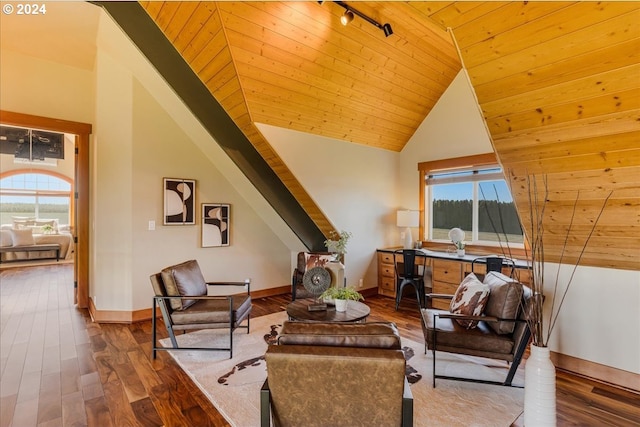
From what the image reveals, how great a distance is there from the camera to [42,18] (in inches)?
131

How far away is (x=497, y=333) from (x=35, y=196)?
41.8 feet

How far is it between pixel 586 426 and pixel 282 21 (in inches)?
154

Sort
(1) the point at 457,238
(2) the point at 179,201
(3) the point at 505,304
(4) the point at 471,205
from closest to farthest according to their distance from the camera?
(3) the point at 505,304, (2) the point at 179,201, (1) the point at 457,238, (4) the point at 471,205

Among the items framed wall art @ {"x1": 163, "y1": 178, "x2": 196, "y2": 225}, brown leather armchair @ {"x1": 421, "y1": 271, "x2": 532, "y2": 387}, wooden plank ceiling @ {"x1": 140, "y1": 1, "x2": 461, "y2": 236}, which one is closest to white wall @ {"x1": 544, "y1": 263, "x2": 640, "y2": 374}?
brown leather armchair @ {"x1": 421, "y1": 271, "x2": 532, "y2": 387}

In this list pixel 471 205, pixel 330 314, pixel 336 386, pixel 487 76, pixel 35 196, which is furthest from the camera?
pixel 35 196

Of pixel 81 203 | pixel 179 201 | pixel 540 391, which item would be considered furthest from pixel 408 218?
pixel 81 203

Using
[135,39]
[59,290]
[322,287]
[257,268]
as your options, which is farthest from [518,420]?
[59,290]

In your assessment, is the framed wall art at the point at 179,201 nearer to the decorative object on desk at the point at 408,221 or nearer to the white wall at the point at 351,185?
the white wall at the point at 351,185

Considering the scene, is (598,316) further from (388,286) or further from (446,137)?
(446,137)

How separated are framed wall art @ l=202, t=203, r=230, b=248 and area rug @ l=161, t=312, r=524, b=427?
1574 millimetres

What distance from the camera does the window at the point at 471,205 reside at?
4477 millimetres

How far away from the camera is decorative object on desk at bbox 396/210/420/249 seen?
512 centimetres

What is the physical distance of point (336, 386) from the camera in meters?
1.42

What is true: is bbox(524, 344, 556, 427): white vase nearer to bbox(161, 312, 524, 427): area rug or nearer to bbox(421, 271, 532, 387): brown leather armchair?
bbox(161, 312, 524, 427): area rug
